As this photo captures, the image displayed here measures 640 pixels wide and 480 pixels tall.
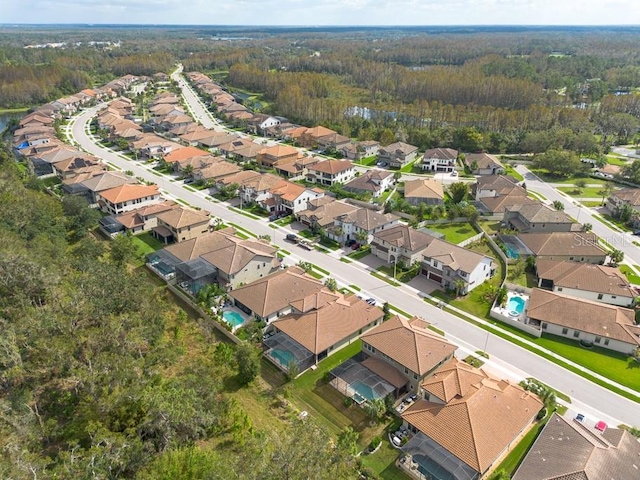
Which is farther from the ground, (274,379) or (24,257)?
(24,257)

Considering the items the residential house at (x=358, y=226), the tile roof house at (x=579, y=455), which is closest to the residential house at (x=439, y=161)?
the residential house at (x=358, y=226)

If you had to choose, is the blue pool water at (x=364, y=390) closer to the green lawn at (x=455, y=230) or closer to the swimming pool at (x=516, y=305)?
the swimming pool at (x=516, y=305)

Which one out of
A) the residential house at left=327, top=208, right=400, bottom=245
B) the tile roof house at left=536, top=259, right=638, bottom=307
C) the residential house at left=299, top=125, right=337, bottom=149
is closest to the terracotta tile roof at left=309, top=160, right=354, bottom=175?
the residential house at left=327, top=208, right=400, bottom=245

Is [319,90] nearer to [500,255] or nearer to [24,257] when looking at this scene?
[500,255]

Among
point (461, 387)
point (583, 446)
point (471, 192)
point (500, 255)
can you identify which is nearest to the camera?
point (583, 446)

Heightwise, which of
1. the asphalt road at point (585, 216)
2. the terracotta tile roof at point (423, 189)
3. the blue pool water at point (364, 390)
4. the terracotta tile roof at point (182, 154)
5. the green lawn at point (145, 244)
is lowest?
the green lawn at point (145, 244)

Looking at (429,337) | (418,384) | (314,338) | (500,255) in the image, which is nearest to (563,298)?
(500,255)

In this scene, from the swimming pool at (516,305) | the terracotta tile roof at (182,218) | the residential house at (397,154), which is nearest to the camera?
the swimming pool at (516,305)
